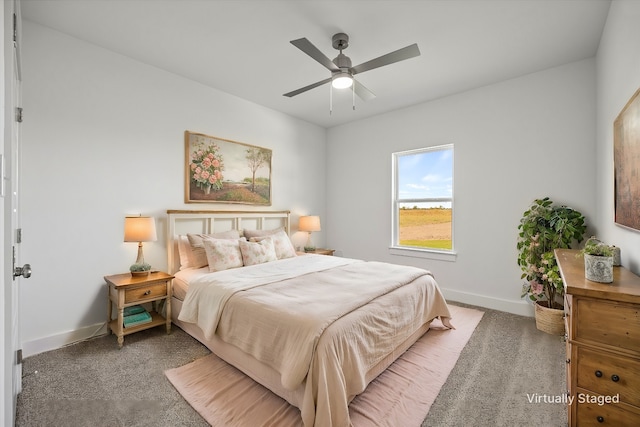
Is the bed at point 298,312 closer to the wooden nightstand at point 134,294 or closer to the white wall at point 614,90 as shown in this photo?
the wooden nightstand at point 134,294

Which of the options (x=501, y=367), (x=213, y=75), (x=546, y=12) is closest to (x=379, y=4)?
(x=546, y=12)

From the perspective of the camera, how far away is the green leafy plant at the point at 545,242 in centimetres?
276

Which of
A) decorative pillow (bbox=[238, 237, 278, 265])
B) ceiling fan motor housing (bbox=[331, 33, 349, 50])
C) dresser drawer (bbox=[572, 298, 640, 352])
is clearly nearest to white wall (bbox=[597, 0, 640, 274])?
dresser drawer (bbox=[572, 298, 640, 352])

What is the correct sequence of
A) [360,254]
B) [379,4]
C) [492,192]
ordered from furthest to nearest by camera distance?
1. [360,254]
2. [492,192]
3. [379,4]

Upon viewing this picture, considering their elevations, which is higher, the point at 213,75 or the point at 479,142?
the point at 213,75

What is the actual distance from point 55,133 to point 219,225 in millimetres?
1781

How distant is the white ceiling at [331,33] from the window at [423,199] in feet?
3.57

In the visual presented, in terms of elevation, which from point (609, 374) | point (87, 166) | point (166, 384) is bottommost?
point (166, 384)

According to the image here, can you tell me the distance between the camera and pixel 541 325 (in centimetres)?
287

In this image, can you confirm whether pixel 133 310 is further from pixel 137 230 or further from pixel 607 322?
pixel 607 322

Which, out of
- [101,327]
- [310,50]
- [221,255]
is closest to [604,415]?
[310,50]

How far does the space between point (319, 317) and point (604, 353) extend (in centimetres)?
142

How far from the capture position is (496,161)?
3.46m

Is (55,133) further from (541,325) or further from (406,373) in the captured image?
(541,325)
